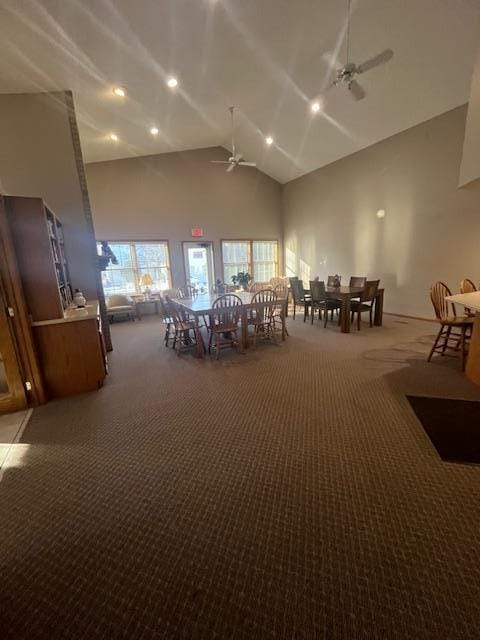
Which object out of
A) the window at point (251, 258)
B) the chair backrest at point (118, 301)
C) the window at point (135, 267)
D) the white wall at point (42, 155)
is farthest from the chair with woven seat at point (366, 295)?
the chair backrest at point (118, 301)

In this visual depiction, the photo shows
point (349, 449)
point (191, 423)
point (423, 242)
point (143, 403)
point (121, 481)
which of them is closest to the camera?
point (121, 481)

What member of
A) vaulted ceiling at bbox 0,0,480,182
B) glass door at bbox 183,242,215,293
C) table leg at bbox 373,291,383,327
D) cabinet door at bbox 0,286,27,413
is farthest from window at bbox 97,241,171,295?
table leg at bbox 373,291,383,327

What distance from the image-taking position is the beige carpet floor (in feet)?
3.76

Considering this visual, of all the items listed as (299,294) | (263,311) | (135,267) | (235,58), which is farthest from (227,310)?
(135,267)

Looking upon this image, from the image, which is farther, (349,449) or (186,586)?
(349,449)

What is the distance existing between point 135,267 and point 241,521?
7.32 meters

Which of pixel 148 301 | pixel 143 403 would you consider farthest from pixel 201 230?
pixel 143 403

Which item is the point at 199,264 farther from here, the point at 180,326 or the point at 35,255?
the point at 35,255

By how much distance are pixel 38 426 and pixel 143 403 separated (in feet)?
3.05

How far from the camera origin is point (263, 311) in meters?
4.61

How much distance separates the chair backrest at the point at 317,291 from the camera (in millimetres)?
5461

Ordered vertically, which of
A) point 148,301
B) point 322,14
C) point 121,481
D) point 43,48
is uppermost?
point 322,14

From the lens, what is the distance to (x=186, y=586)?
49.4 inches

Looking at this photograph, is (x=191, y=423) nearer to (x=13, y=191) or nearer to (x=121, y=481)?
(x=121, y=481)
